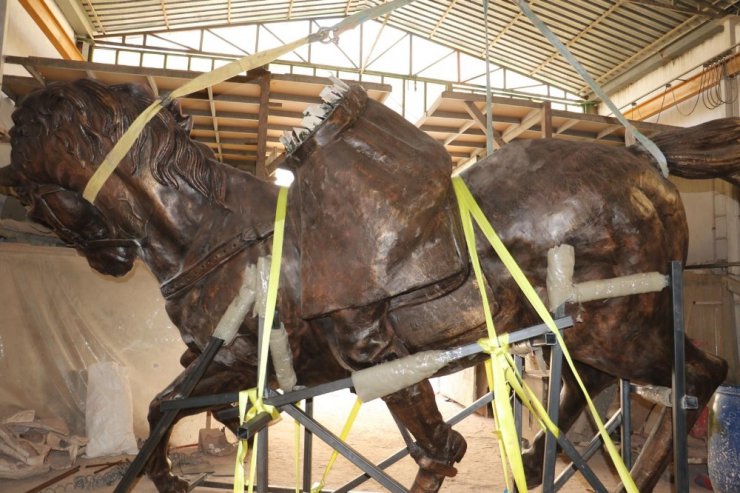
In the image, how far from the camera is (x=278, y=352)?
5.89 ft

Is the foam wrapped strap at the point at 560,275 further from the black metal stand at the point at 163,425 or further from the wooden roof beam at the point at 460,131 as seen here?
the wooden roof beam at the point at 460,131

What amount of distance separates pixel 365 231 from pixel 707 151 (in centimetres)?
155

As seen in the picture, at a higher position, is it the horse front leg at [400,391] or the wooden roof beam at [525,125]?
the wooden roof beam at [525,125]

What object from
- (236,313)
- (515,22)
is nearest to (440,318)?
(236,313)

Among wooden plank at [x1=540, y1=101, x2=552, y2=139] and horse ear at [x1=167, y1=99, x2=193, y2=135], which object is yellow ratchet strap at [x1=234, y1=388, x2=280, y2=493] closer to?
horse ear at [x1=167, y1=99, x2=193, y2=135]

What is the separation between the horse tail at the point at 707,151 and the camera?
83.5 inches

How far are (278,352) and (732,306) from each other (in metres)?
7.37

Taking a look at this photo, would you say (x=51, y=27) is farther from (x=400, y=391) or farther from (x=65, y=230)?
(x=400, y=391)

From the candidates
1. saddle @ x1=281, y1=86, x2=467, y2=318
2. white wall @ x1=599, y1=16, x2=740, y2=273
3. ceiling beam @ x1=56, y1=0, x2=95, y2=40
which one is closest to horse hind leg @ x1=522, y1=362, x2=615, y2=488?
saddle @ x1=281, y1=86, x2=467, y2=318

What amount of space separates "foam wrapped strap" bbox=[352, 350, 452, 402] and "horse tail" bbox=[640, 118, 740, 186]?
137cm

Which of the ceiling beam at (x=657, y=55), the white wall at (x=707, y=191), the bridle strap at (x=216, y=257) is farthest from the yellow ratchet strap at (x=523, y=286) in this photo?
the ceiling beam at (x=657, y=55)

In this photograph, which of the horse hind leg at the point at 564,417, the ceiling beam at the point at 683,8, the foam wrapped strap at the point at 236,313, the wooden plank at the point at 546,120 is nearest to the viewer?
the foam wrapped strap at the point at 236,313

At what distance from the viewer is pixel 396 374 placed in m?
1.64

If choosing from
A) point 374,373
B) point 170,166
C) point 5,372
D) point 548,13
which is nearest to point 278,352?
point 374,373
